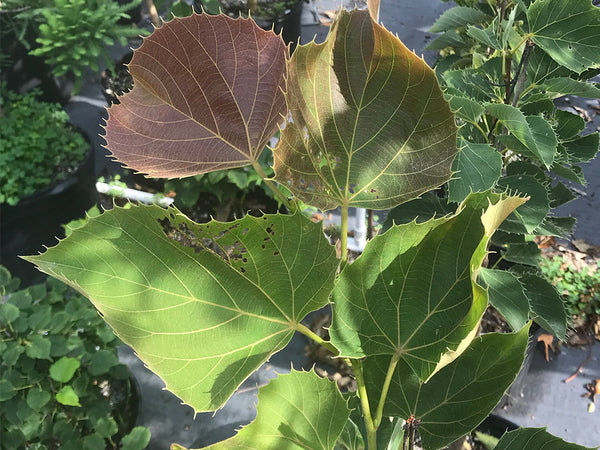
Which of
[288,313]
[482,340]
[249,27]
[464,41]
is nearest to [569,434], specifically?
[464,41]

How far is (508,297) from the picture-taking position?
0.88 metres

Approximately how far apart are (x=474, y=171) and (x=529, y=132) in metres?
0.12

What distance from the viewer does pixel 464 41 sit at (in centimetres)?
124

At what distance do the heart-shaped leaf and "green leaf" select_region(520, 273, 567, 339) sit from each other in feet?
2.39

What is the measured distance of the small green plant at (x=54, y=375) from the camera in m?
1.15

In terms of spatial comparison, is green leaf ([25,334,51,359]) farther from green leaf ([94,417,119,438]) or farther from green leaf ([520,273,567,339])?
green leaf ([520,273,567,339])

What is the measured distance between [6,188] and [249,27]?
5.72 feet

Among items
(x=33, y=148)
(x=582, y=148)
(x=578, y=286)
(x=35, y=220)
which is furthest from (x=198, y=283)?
(x=33, y=148)

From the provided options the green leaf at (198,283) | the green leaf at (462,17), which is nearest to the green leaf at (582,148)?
the green leaf at (462,17)

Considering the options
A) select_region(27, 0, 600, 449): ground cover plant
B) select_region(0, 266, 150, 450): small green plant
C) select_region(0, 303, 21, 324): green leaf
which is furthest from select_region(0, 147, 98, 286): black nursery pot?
select_region(27, 0, 600, 449): ground cover plant

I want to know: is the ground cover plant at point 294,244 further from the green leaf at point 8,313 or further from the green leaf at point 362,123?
the green leaf at point 8,313

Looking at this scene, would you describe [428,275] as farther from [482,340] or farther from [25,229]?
[25,229]

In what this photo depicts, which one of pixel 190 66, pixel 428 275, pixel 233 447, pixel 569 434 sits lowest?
pixel 569 434

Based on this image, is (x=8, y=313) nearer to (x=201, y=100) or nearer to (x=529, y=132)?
(x=201, y=100)
